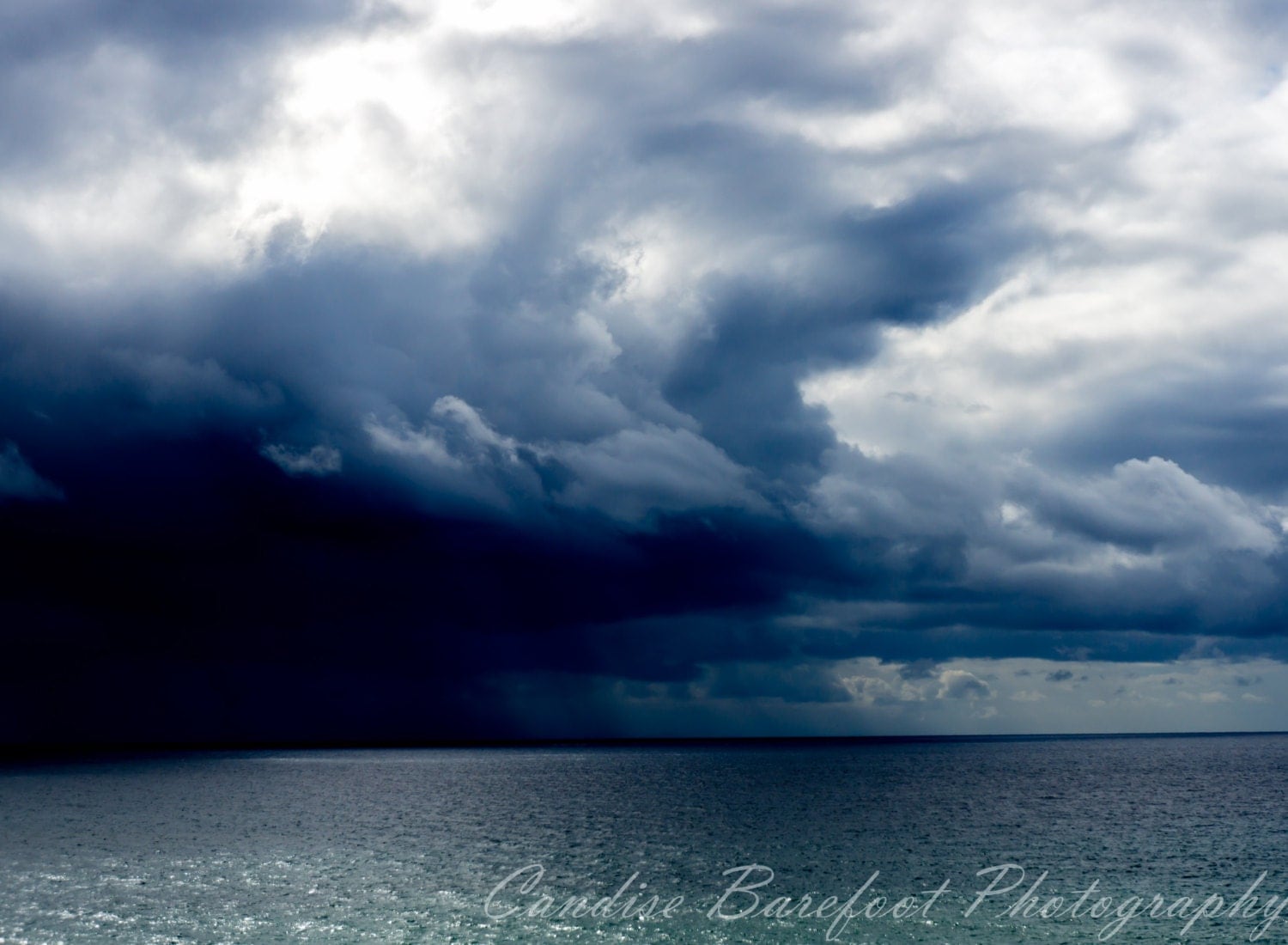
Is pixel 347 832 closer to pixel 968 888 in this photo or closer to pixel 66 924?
pixel 66 924

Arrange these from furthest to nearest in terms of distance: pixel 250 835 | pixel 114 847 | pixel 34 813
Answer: pixel 34 813, pixel 250 835, pixel 114 847

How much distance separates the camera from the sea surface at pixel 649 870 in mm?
48125

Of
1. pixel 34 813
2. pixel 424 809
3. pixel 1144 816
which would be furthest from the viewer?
pixel 424 809

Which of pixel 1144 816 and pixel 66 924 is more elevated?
pixel 66 924

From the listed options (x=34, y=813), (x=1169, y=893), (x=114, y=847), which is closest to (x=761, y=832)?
(x=1169, y=893)

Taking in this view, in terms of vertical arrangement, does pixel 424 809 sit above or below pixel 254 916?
below

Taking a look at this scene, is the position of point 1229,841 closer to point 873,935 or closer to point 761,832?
point 761,832

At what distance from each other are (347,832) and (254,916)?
1672 inches

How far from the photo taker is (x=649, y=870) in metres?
65.7

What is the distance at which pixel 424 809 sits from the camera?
118 m

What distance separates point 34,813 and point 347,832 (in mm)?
43734

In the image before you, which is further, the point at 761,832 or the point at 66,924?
the point at 761,832

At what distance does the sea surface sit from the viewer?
48.1 metres

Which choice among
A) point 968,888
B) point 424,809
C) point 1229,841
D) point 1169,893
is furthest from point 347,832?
point 1229,841
